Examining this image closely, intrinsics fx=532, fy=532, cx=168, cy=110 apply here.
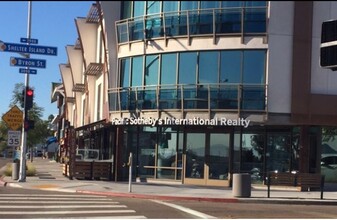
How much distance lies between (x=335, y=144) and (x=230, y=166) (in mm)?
6292

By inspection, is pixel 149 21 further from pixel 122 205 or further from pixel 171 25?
pixel 122 205

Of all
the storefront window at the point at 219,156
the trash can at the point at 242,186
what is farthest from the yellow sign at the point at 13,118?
the trash can at the point at 242,186

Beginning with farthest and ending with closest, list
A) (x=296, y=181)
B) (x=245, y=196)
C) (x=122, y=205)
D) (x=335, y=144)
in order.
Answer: (x=335, y=144), (x=296, y=181), (x=245, y=196), (x=122, y=205)

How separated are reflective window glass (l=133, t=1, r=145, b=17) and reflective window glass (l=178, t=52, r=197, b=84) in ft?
11.9

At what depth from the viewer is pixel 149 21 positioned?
2667 cm

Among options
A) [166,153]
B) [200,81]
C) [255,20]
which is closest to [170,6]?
[200,81]

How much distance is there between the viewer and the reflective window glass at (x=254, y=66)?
24359mm

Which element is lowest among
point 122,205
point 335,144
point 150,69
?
point 122,205

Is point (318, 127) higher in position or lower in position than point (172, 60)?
lower

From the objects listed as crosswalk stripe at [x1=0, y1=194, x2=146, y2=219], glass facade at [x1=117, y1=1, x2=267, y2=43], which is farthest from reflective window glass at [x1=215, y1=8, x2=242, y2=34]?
crosswalk stripe at [x1=0, y1=194, x2=146, y2=219]

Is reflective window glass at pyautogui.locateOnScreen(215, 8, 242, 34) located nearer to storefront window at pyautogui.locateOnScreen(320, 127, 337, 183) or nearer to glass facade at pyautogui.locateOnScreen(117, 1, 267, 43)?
glass facade at pyautogui.locateOnScreen(117, 1, 267, 43)

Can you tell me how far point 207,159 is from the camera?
25.6 metres

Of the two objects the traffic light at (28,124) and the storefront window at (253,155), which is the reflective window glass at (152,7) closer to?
the storefront window at (253,155)

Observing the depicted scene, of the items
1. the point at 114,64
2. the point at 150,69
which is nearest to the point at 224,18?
the point at 150,69
